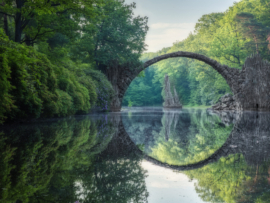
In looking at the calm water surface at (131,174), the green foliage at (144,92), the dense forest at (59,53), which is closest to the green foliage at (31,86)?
the dense forest at (59,53)

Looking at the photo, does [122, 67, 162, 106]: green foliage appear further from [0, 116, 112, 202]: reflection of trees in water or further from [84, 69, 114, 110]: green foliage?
[0, 116, 112, 202]: reflection of trees in water

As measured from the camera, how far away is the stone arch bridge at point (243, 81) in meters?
21.1

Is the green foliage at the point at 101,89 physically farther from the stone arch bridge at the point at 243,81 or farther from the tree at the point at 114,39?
the stone arch bridge at the point at 243,81

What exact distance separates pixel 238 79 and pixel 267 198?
75.7 feet

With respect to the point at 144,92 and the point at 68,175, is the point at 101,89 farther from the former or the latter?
the point at 144,92

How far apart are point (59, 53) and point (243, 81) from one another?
17143 mm

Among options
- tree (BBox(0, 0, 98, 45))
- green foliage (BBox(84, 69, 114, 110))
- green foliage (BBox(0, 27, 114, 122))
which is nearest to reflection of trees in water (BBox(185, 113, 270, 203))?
green foliage (BBox(0, 27, 114, 122))

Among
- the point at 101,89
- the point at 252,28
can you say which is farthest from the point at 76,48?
the point at 252,28

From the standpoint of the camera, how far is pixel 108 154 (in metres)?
3.62

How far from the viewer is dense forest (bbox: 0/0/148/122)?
23.5 ft

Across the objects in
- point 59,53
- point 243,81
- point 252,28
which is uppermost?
point 252,28

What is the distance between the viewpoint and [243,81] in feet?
75.8

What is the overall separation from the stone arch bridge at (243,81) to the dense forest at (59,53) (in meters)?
1.14

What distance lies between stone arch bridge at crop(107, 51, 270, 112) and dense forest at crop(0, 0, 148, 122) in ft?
3.73
